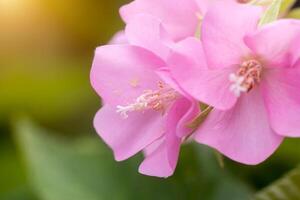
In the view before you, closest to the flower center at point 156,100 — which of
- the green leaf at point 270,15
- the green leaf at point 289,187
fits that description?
the green leaf at point 270,15

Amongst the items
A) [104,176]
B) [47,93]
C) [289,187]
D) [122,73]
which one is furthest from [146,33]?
[47,93]

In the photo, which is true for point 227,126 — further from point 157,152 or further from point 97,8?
point 97,8

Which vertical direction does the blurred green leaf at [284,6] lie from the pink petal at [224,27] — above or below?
below

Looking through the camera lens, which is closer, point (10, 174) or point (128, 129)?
point (128, 129)

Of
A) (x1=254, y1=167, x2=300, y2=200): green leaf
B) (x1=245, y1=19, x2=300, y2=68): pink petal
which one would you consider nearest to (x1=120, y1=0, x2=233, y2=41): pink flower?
(x1=245, y1=19, x2=300, y2=68): pink petal

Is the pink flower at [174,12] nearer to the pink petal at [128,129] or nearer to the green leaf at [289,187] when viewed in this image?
the pink petal at [128,129]

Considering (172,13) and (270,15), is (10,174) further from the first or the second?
(270,15)
